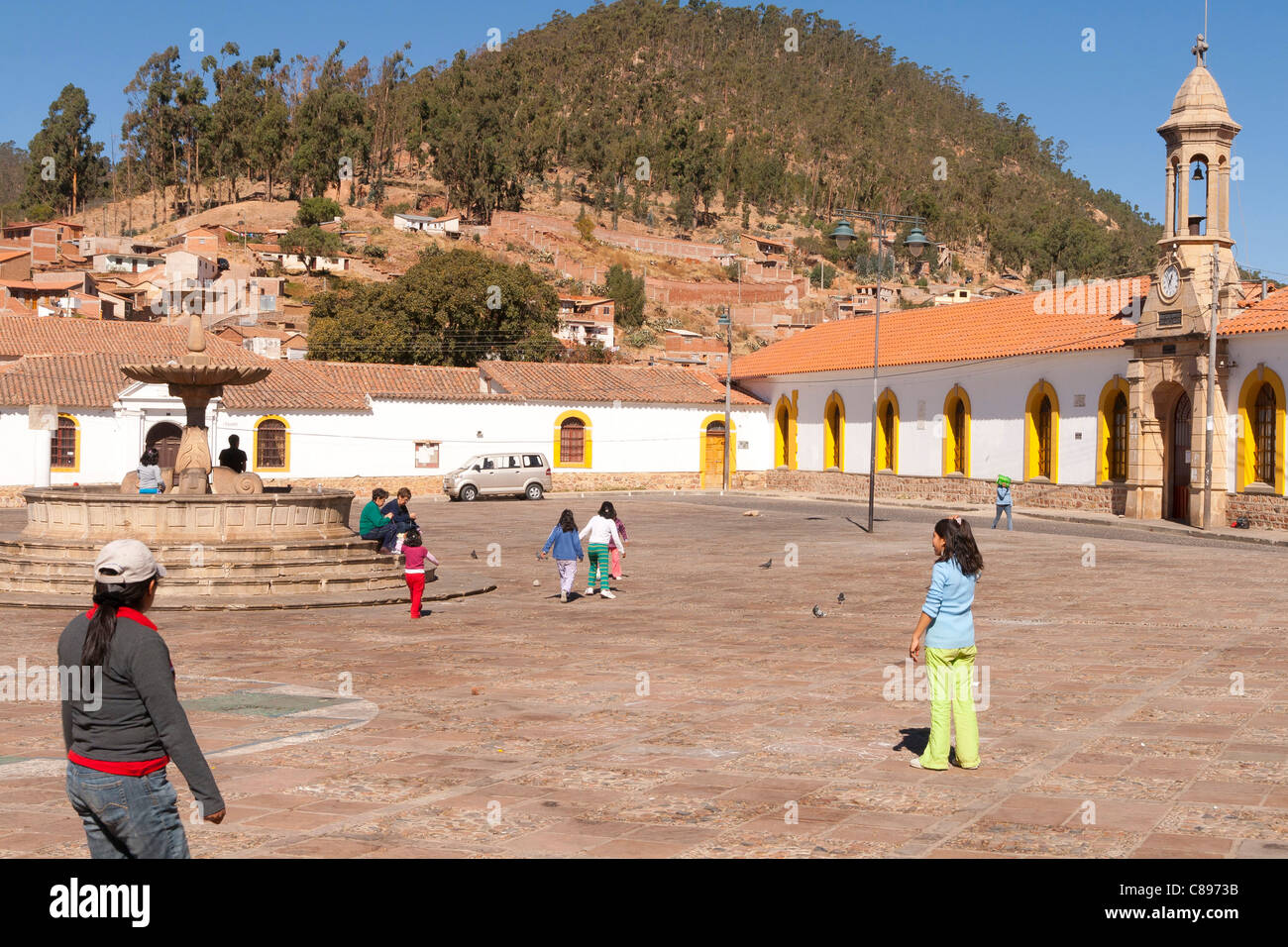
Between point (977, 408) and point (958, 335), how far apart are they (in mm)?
3331

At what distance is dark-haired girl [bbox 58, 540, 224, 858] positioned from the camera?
12.6 feet

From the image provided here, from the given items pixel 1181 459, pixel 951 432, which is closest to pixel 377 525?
pixel 1181 459

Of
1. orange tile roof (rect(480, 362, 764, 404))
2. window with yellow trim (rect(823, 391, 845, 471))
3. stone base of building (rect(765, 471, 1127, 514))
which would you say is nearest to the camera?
stone base of building (rect(765, 471, 1127, 514))

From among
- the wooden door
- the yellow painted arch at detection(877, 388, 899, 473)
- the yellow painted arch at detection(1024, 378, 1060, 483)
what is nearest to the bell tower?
the wooden door

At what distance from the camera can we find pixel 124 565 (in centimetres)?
394

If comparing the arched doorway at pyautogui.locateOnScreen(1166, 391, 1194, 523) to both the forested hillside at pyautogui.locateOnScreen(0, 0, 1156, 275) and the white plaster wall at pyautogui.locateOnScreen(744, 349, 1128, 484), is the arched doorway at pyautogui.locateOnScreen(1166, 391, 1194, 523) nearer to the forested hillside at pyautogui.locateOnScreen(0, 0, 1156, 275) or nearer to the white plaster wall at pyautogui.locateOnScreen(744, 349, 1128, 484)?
the white plaster wall at pyautogui.locateOnScreen(744, 349, 1128, 484)

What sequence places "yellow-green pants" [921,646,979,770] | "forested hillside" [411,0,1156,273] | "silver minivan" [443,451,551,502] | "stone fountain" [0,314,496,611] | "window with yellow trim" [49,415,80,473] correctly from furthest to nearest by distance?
"forested hillside" [411,0,1156,273]
"silver minivan" [443,451,551,502]
"window with yellow trim" [49,415,80,473]
"stone fountain" [0,314,496,611]
"yellow-green pants" [921,646,979,770]

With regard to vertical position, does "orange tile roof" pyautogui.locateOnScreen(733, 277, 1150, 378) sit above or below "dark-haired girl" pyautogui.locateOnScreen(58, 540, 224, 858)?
above

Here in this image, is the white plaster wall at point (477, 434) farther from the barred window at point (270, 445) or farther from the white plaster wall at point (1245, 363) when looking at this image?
the white plaster wall at point (1245, 363)

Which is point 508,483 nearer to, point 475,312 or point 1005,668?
point 475,312

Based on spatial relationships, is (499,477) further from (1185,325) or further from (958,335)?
(1185,325)

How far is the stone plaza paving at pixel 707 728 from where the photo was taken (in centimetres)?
557

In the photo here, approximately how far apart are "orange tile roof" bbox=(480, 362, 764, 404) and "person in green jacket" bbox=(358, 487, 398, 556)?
82.5ft
